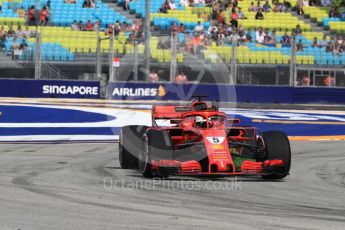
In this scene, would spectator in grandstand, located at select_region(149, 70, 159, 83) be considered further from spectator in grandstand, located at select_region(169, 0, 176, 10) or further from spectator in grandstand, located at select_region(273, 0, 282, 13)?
spectator in grandstand, located at select_region(273, 0, 282, 13)

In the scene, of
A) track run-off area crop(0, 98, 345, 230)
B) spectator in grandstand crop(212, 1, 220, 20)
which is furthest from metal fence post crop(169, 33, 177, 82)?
track run-off area crop(0, 98, 345, 230)

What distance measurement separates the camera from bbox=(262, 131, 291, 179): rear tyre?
10.4m

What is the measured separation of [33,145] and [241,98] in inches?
629

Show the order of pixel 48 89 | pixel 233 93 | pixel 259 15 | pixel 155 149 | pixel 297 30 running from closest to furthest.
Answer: pixel 155 149
pixel 48 89
pixel 233 93
pixel 297 30
pixel 259 15

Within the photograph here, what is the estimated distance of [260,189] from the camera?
9.48 m

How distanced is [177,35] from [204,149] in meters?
20.0

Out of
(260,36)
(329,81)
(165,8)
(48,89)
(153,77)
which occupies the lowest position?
(48,89)

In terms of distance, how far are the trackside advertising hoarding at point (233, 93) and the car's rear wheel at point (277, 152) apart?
62.4 ft

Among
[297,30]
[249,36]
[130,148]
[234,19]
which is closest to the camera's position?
[130,148]

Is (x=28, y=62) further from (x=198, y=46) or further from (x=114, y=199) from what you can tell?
(x=114, y=199)

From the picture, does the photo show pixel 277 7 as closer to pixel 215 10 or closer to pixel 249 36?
pixel 215 10

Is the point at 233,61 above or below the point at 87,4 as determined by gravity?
below

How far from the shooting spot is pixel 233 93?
30797 mm

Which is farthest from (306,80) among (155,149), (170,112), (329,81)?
(155,149)
